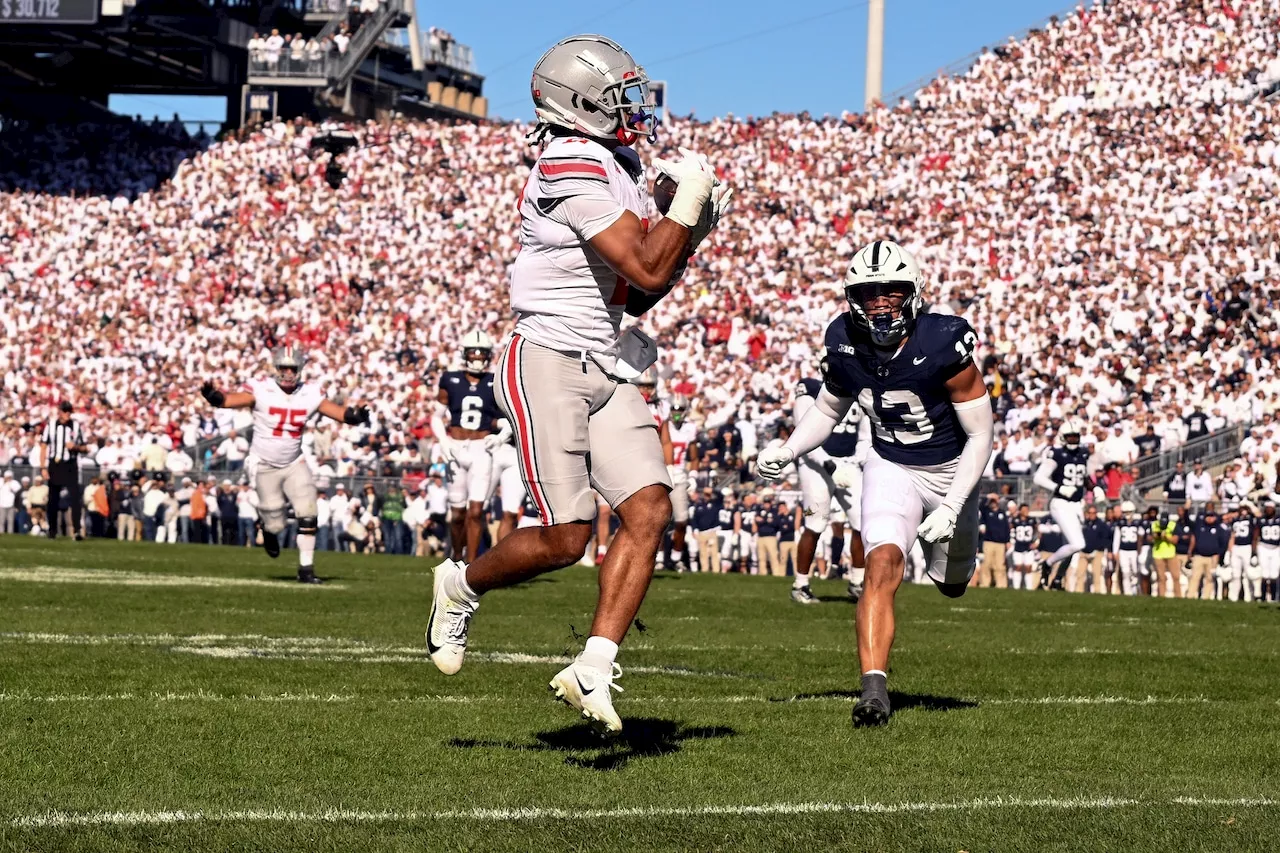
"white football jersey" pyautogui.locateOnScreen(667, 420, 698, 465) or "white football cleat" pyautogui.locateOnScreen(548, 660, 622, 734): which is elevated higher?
"white football jersey" pyautogui.locateOnScreen(667, 420, 698, 465)

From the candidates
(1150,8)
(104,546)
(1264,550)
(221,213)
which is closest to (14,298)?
(221,213)

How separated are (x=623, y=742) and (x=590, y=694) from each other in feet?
1.97

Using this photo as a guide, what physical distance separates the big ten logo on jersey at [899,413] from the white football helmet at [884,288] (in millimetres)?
228

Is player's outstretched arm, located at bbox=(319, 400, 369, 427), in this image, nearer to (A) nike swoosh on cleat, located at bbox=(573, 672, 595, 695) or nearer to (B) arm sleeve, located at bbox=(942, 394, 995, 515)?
(B) arm sleeve, located at bbox=(942, 394, 995, 515)

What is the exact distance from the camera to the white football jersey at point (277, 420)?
15.9 metres

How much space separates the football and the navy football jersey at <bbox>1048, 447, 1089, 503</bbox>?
1436 centimetres

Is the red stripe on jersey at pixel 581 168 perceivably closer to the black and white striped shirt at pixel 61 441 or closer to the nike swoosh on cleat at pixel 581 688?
the nike swoosh on cleat at pixel 581 688

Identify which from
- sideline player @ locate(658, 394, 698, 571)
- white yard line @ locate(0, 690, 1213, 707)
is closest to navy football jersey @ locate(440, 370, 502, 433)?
sideline player @ locate(658, 394, 698, 571)

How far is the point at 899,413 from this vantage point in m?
7.40

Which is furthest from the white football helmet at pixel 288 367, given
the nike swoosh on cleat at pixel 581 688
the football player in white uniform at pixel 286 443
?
the nike swoosh on cleat at pixel 581 688

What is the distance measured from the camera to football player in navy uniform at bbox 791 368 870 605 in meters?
14.8

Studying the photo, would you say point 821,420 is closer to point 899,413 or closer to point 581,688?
point 899,413

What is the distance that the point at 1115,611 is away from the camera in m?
15.3

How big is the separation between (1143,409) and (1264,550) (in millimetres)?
4840
